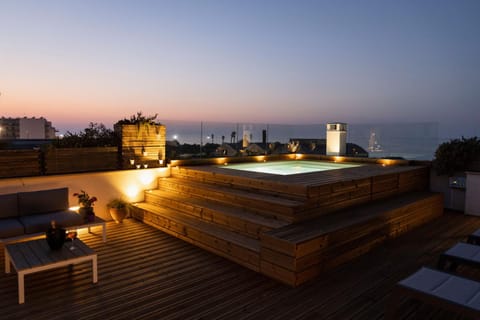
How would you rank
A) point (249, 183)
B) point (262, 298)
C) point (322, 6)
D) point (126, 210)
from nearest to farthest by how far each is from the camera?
point (262, 298) < point (249, 183) < point (126, 210) < point (322, 6)

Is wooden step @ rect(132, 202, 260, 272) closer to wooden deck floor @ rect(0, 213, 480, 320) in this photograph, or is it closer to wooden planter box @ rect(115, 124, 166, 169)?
wooden deck floor @ rect(0, 213, 480, 320)

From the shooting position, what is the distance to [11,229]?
397 centimetres

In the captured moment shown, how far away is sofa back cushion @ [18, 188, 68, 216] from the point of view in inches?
178

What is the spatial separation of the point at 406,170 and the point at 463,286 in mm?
4427

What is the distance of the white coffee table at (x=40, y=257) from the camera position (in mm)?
2969

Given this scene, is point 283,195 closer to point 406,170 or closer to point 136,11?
point 406,170

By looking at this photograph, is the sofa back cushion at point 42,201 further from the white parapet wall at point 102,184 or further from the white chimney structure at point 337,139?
the white chimney structure at point 337,139

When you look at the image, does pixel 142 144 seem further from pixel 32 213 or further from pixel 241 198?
pixel 241 198

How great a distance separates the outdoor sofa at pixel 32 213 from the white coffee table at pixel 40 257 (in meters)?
0.50

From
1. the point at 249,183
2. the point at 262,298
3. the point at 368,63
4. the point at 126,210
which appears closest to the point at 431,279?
the point at 262,298

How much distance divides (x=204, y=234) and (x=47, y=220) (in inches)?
82.5

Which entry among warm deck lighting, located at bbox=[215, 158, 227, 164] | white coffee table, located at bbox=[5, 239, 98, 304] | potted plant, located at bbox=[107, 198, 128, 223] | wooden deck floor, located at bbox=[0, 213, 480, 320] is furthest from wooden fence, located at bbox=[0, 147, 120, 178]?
warm deck lighting, located at bbox=[215, 158, 227, 164]

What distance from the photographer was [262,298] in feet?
10.1

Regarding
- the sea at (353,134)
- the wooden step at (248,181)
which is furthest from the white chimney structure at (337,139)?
the wooden step at (248,181)
